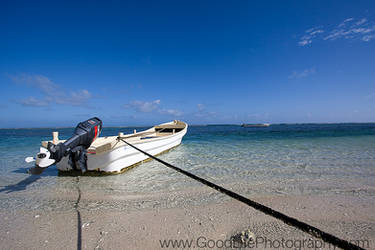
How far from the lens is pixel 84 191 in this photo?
188 inches

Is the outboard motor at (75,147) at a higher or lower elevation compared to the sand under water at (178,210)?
higher

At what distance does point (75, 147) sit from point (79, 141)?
0.19m

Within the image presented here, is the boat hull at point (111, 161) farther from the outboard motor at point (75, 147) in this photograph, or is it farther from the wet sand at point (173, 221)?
the wet sand at point (173, 221)

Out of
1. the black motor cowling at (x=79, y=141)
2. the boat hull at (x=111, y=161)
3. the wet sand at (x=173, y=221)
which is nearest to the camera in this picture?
the wet sand at (x=173, y=221)

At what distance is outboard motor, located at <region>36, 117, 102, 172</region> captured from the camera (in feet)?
12.4

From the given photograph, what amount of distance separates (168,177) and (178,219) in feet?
8.81

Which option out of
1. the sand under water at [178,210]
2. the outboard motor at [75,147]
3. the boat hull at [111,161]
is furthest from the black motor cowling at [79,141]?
the sand under water at [178,210]

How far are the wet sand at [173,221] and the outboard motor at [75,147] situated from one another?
1.13 meters

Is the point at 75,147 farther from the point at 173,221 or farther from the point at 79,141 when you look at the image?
the point at 173,221

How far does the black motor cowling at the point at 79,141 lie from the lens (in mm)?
3936

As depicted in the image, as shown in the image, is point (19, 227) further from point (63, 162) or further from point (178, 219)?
point (63, 162)

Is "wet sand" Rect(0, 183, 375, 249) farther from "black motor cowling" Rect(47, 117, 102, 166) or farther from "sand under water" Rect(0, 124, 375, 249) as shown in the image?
"black motor cowling" Rect(47, 117, 102, 166)

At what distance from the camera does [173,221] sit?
10.5ft

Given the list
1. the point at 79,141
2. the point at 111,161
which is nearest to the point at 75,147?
the point at 79,141
